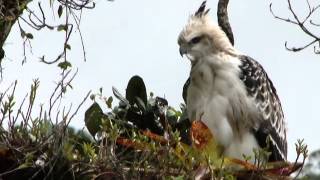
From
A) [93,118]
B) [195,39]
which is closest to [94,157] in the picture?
[93,118]

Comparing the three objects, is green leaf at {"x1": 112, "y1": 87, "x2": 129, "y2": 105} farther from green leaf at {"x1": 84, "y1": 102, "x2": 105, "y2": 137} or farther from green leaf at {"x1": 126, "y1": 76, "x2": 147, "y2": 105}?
green leaf at {"x1": 84, "y1": 102, "x2": 105, "y2": 137}

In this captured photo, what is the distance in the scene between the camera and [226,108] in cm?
519

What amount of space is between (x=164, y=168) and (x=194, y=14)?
2.22m

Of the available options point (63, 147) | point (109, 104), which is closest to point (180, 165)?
point (63, 147)

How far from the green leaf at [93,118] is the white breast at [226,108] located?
2.70 ft

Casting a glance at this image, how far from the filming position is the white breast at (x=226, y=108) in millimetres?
5203

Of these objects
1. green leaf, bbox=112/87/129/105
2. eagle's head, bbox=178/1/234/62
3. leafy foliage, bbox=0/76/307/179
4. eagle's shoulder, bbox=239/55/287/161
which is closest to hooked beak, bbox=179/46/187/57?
eagle's head, bbox=178/1/234/62

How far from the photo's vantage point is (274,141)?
5461 mm

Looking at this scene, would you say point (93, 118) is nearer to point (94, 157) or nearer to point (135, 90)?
point (135, 90)

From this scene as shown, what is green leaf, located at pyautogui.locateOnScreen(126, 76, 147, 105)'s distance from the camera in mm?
4668

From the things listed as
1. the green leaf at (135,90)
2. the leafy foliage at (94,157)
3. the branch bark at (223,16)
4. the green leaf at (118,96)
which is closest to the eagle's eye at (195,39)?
the branch bark at (223,16)

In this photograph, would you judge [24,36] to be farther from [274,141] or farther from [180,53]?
[274,141]

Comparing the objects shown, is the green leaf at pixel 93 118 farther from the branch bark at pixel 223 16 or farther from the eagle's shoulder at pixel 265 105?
the eagle's shoulder at pixel 265 105

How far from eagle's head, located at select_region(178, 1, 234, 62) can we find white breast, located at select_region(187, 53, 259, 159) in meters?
0.19
